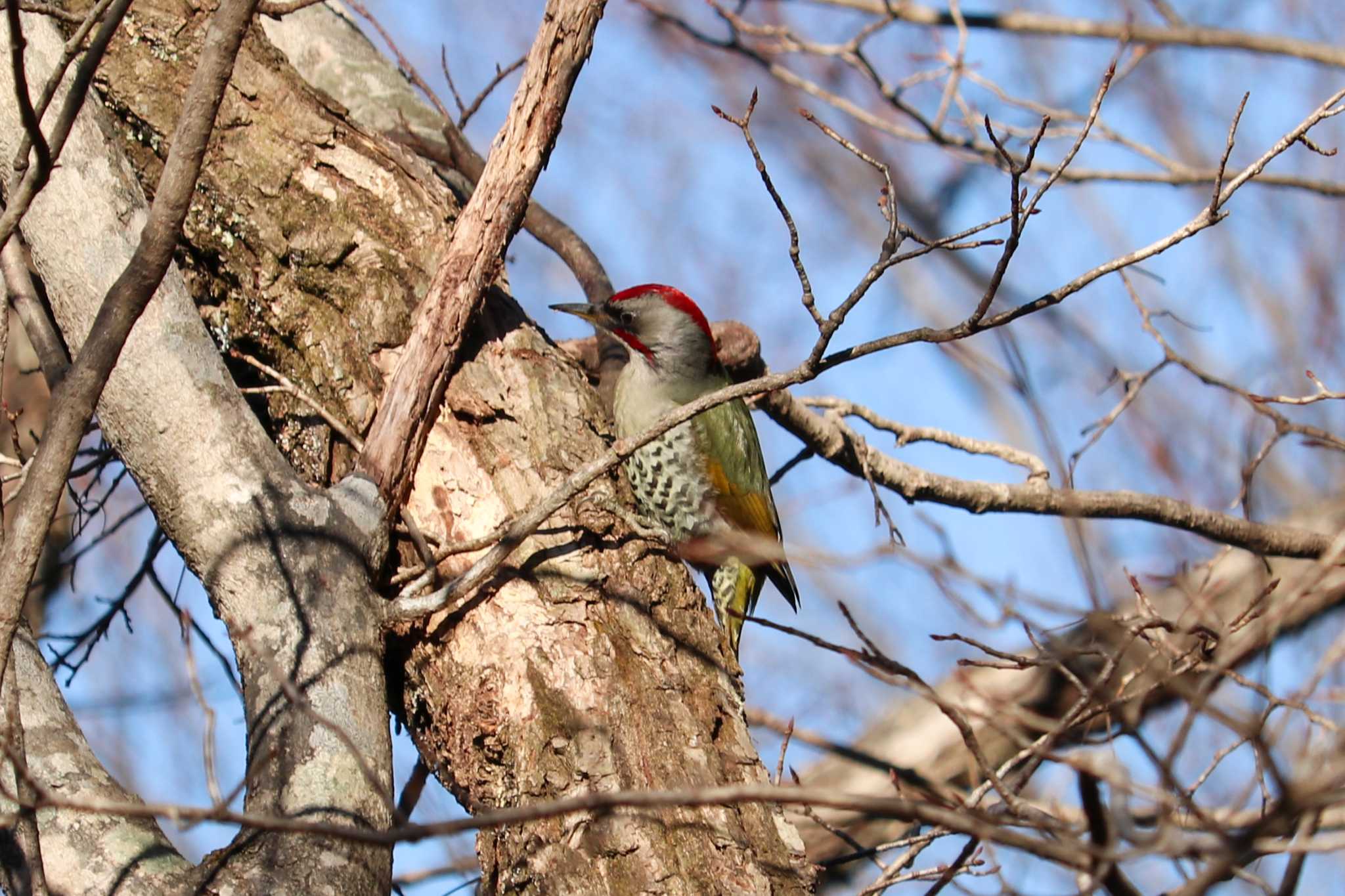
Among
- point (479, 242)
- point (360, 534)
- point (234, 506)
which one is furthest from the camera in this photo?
point (479, 242)

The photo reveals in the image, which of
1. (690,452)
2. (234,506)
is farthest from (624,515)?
(690,452)

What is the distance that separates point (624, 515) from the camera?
3559 mm

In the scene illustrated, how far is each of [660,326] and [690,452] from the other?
532 mm

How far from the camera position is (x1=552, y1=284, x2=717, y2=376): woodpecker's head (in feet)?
16.0

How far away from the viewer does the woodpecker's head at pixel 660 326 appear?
4.89 meters

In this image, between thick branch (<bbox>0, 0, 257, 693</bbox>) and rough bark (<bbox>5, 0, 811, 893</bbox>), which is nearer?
thick branch (<bbox>0, 0, 257, 693</bbox>)

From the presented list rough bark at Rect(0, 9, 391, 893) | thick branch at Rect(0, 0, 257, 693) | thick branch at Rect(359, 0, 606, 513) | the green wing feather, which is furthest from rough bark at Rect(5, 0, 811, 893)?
the green wing feather

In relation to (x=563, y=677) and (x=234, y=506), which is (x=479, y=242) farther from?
(x=563, y=677)

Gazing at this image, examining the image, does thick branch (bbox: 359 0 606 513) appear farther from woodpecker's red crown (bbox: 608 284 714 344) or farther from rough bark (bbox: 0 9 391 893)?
woodpecker's red crown (bbox: 608 284 714 344)

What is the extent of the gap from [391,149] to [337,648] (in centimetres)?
175

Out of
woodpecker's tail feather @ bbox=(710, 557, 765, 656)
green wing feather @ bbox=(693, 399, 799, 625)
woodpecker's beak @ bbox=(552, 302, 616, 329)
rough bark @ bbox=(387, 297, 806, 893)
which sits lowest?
rough bark @ bbox=(387, 297, 806, 893)

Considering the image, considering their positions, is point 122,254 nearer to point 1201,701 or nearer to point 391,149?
point 391,149

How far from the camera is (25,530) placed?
7.47ft

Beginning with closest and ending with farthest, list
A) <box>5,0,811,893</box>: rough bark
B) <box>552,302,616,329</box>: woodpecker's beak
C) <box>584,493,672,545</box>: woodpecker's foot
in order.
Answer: <box>5,0,811,893</box>: rough bark
<box>584,493,672,545</box>: woodpecker's foot
<box>552,302,616,329</box>: woodpecker's beak
